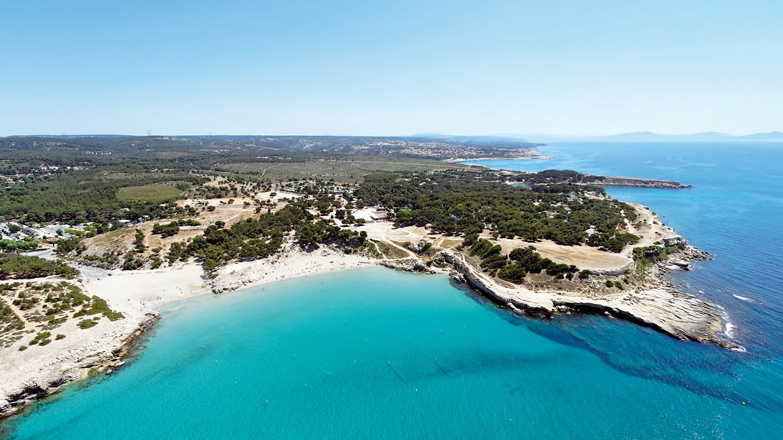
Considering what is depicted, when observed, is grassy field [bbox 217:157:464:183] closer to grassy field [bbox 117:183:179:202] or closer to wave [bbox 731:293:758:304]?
grassy field [bbox 117:183:179:202]

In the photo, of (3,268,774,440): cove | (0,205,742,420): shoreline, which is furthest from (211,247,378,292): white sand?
(3,268,774,440): cove

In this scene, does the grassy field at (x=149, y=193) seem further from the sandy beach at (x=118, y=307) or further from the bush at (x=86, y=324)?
the bush at (x=86, y=324)

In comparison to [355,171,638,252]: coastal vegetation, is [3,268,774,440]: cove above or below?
below

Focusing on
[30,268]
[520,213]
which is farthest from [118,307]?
[520,213]

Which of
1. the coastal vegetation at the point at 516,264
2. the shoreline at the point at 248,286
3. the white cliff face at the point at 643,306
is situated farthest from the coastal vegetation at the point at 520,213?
the white cliff face at the point at 643,306

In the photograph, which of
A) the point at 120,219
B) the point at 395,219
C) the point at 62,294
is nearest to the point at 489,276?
the point at 395,219

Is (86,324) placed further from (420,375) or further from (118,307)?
(420,375)
